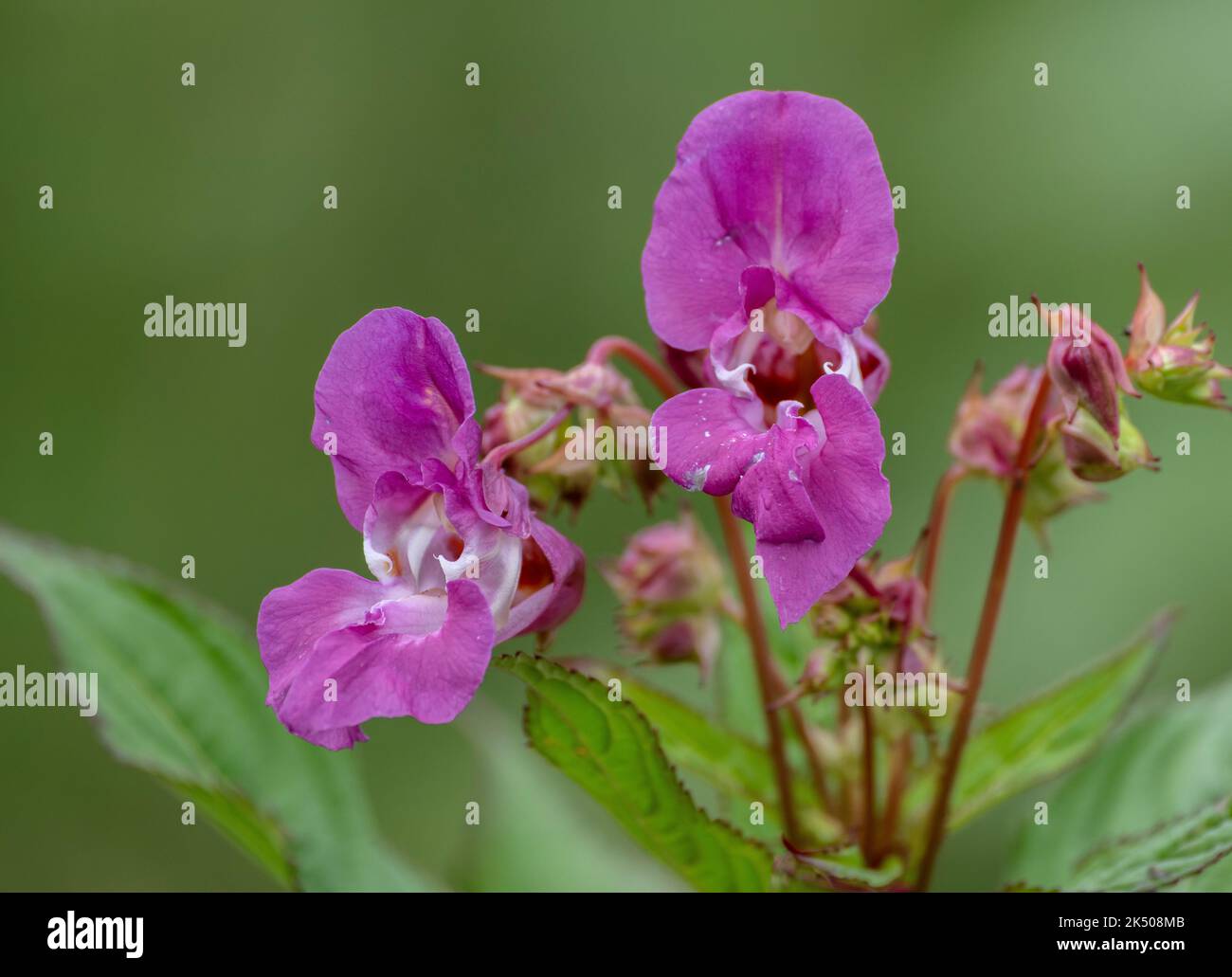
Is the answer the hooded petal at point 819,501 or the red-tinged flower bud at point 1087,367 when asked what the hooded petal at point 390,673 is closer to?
the hooded petal at point 819,501

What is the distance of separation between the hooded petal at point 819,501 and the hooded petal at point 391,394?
32 centimetres

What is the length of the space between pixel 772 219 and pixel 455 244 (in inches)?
99.1

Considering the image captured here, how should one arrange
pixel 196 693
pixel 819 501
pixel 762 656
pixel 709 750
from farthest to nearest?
pixel 196 693, pixel 709 750, pixel 762 656, pixel 819 501

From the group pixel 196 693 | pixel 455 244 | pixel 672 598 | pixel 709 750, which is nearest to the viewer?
pixel 672 598

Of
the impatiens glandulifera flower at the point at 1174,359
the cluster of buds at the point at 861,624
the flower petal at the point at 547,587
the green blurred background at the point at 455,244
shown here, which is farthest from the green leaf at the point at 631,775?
the green blurred background at the point at 455,244

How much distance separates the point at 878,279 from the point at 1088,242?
254 cm

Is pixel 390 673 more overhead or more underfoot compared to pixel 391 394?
more underfoot

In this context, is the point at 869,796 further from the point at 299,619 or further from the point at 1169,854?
the point at 299,619

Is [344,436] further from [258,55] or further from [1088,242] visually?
[258,55]

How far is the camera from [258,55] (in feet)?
13.4

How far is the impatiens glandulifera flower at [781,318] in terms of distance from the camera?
Answer: 1216mm

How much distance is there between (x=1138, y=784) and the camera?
6.42 feet

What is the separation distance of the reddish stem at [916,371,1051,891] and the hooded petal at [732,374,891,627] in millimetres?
311

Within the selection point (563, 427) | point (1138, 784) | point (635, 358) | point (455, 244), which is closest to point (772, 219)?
point (635, 358)
